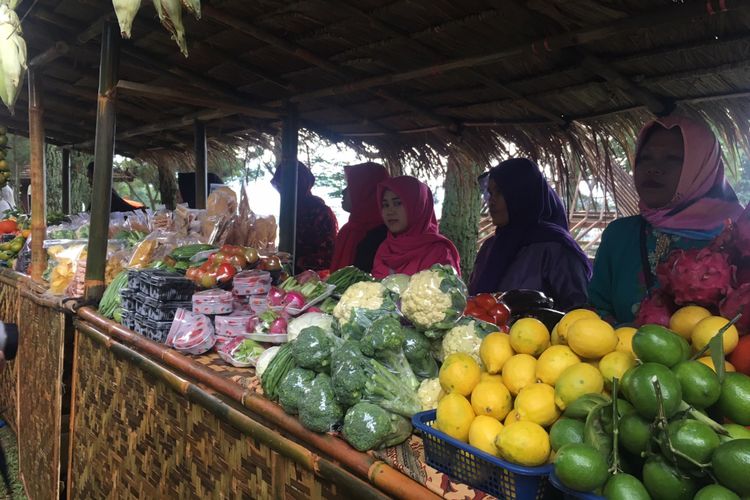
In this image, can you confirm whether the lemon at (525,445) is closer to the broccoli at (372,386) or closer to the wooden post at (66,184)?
the broccoli at (372,386)

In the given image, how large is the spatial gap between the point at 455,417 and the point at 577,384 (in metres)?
0.30

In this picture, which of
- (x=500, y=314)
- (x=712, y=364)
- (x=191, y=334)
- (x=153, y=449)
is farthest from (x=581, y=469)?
(x=153, y=449)

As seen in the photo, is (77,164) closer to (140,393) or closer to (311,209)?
(311,209)

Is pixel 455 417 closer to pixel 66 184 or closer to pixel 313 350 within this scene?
pixel 313 350

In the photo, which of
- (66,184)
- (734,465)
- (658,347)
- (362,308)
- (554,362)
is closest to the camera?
(734,465)

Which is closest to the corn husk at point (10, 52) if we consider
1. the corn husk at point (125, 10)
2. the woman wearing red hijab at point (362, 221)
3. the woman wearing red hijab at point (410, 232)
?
the corn husk at point (125, 10)

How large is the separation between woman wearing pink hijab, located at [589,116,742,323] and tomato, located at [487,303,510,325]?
0.95 metres

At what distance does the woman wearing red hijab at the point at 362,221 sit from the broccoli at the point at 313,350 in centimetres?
311

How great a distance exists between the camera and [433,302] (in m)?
1.76

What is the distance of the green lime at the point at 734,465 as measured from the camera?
0.91 metres

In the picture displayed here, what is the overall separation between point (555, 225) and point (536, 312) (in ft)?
5.84

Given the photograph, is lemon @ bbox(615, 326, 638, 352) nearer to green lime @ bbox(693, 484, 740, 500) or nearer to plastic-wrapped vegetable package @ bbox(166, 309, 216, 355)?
green lime @ bbox(693, 484, 740, 500)

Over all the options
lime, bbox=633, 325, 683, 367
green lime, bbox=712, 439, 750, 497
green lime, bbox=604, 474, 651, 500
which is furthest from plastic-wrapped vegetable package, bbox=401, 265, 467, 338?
green lime, bbox=712, 439, 750, 497

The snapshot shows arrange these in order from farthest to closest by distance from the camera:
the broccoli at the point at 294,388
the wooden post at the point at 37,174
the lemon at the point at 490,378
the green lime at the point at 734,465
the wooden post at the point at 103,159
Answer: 1. the wooden post at the point at 37,174
2. the wooden post at the point at 103,159
3. the broccoli at the point at 294,388
4. the lemon at the point at 490,378
5. the green lime at the point at 734,465
